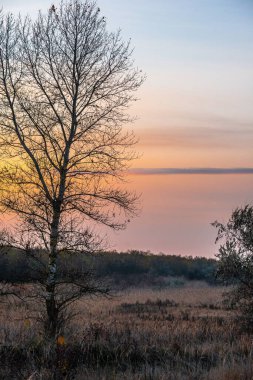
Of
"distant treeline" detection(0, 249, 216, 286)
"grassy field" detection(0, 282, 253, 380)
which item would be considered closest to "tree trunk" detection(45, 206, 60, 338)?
"grassy field" detection(0, 282, 253, 380)

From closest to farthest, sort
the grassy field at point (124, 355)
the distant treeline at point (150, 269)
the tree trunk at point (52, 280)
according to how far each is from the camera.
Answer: the grassy field at point (124, 355) < the tree trunk at point (52, 280) < the distant treeline at point (150, 269)

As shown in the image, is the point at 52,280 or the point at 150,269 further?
the point at 150,269

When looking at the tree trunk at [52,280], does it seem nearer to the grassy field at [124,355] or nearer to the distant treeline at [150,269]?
the grassy field at [124,355]

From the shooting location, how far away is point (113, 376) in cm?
851

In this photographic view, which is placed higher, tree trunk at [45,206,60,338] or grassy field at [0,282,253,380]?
tree trunk at [45,206,60,338]

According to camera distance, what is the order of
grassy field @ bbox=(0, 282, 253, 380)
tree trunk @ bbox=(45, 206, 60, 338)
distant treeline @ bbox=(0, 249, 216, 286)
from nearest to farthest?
grassy field @ bbox=(0, 282, 253, 380) → tree trunk @ bbox=(45, 206, 60, 338) → distant treeline @ bbox=(0, 249, 216, 286)

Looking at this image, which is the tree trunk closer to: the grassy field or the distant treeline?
the grassy field

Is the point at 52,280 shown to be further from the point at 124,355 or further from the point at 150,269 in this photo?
the point at 150,269

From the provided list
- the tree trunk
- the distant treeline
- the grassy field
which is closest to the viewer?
the grassy field

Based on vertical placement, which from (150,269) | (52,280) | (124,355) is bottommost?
(124,355)

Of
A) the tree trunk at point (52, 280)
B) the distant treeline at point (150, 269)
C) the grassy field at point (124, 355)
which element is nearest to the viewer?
the grassy field at point (124, 355)

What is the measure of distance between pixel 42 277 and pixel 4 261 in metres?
18.9

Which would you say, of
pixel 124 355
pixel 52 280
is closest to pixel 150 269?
pixel 52 280

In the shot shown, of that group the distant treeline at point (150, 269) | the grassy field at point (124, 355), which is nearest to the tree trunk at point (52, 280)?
the grassy field at point (124, 355)
